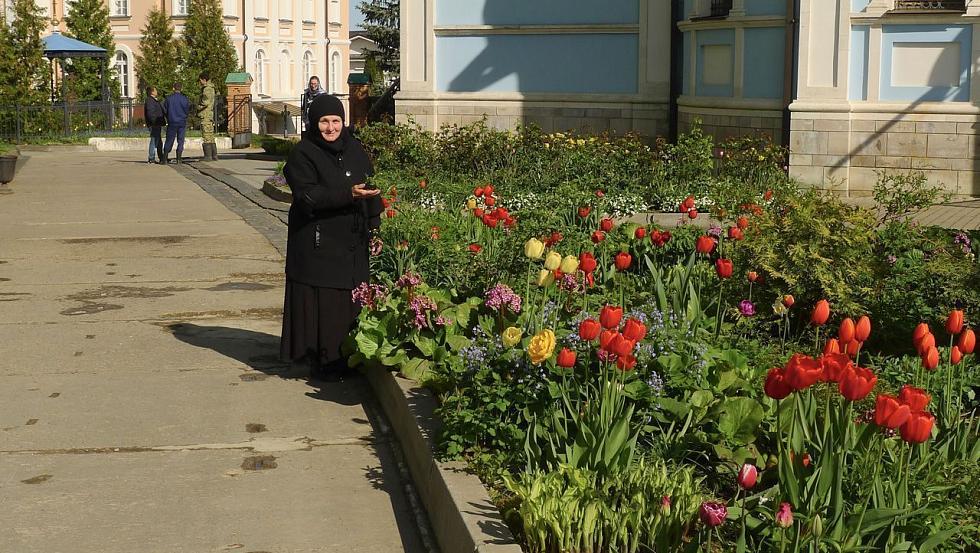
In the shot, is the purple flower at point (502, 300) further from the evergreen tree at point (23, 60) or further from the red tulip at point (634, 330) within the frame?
the evergreen tree at point (23, 60)

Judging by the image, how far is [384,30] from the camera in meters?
56.0

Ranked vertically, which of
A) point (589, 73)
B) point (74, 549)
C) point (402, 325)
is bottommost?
point (74, 549)

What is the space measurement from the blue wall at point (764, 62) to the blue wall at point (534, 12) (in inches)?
122

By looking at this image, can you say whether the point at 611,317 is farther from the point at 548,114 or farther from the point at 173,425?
the point at 548,114

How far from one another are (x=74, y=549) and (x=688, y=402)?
2280mm

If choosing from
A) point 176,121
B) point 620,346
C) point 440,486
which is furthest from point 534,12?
point 620,346

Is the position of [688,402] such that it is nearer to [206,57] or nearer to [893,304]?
[893,304]

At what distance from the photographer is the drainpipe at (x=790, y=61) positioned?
17.7 metres

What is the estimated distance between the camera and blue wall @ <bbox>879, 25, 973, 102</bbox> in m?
16.9

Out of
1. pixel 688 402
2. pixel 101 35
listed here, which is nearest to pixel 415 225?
pixel 688 402

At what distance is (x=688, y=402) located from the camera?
5.21 metres

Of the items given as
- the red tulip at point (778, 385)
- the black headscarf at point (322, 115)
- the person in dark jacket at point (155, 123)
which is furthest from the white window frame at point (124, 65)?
the red tulip at point (778, 385)

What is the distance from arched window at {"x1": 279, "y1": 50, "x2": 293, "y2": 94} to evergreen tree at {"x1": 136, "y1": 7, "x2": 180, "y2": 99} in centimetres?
1009

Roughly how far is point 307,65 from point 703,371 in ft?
201
